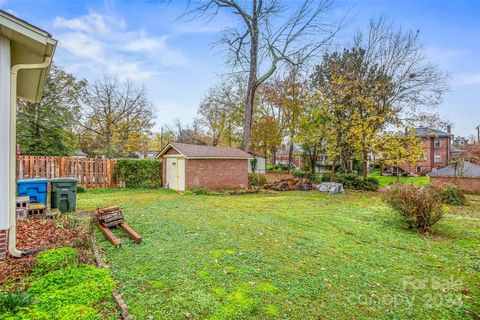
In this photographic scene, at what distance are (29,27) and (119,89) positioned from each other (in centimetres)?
2884

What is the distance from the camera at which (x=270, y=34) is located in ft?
62.3

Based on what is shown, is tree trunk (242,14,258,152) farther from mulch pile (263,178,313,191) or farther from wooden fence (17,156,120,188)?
wooden fence (17,156,120,188)

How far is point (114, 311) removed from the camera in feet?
9.09

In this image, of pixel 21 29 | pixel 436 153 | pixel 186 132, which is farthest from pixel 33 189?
pixel 436 153

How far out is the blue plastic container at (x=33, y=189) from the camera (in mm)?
6965

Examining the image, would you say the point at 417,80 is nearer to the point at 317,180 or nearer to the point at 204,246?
the point at 317,180

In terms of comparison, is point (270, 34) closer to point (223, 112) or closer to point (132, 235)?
point (223, 112)

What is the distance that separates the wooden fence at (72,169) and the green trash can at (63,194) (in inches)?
318

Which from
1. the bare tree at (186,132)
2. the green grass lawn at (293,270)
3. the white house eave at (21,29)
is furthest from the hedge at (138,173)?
the bare tree at (186,132)

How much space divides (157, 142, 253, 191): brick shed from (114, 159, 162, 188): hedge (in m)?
0.58

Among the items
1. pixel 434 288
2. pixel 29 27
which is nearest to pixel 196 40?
pixel 29 27

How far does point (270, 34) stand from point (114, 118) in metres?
20.0

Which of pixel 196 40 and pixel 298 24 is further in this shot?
pixel 298 24

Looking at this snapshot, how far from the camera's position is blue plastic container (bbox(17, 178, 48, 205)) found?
696 centimetres
